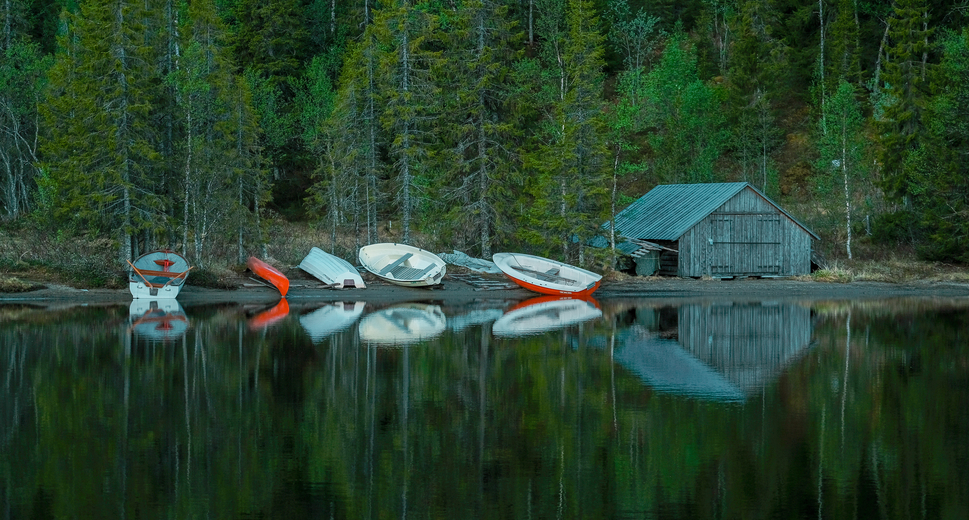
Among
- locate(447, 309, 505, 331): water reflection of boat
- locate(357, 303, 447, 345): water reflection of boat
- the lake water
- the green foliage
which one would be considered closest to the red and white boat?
locate(357, 303, 447, 345): water reflection of boat

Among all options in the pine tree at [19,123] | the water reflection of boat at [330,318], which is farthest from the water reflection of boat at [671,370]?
the pine tree at [19,123]

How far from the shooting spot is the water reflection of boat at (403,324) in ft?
94.2

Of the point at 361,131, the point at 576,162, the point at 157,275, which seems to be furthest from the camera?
the point at 361,131

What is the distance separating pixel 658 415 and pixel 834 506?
5571mm

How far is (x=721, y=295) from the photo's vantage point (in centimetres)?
4338

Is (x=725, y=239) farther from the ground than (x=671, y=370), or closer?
farther from the ground

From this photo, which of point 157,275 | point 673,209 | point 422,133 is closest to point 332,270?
point 157,275

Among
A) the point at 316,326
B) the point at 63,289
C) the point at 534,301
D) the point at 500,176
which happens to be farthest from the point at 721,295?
the point at 63,289

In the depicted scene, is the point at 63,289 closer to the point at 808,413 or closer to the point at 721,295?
the point at 721,295

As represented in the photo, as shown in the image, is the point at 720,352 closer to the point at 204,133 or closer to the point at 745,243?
the point at 745,243

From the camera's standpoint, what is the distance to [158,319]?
33.1m

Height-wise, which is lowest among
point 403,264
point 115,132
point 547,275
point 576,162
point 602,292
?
point 602,292

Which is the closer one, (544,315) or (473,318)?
(473,318)

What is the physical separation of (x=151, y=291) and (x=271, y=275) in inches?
179
